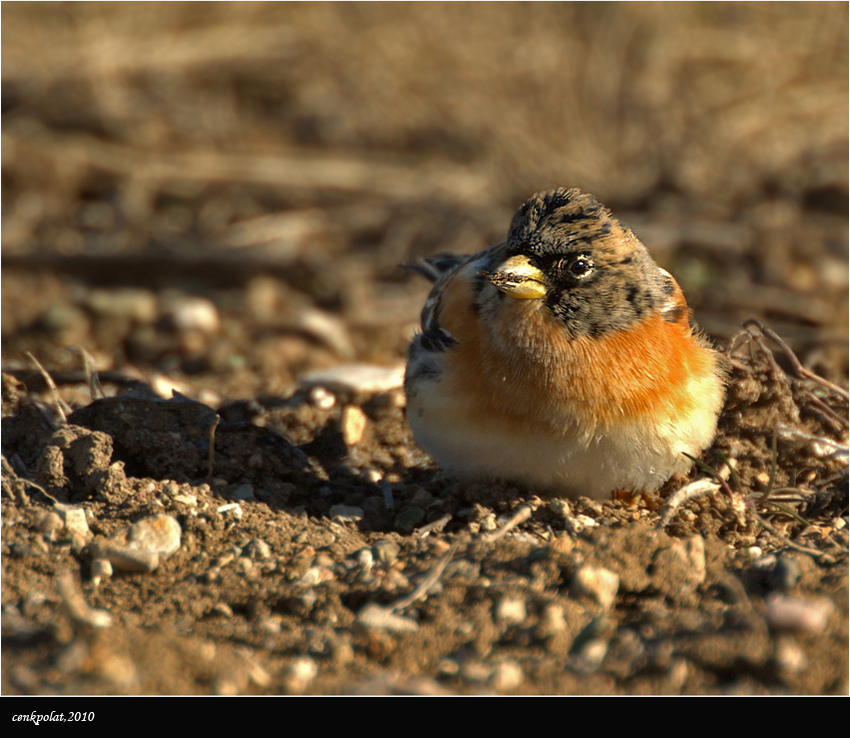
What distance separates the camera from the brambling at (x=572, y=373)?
370 cm

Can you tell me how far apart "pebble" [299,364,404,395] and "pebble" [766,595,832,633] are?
8.86 ft

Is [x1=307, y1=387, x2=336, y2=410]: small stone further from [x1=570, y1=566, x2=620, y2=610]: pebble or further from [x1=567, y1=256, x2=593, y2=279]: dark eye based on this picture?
[x1=570, y1=566, x2=620, y2=610]: pebble

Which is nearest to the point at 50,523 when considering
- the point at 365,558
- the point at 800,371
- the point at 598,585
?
the point at 365,558

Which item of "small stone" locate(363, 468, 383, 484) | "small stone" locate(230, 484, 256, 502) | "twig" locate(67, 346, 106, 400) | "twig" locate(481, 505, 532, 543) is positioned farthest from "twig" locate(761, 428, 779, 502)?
"twig" locate(67, 346, 106, 400)

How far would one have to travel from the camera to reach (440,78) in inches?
379

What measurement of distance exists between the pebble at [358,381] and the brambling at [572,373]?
1.27 m

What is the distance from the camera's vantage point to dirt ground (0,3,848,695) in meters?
2.80

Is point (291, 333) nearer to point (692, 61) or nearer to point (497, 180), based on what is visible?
point (497, 180)

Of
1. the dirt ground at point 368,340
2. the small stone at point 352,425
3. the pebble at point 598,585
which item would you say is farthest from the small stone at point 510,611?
the small stone at point 352,425

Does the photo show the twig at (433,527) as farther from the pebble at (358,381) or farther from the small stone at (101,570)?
the pebble at (358,381)

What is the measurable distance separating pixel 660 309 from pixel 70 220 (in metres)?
6.00

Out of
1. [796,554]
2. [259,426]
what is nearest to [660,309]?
[796,554]

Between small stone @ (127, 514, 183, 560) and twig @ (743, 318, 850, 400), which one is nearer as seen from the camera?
small stone @ (127, 514, 183, 560)

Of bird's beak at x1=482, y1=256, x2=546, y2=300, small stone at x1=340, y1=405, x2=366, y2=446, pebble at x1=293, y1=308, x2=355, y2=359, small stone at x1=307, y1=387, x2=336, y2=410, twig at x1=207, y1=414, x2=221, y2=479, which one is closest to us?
bird's beak at x1=482, y1=256, x2=546, y2=300
